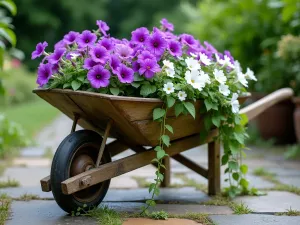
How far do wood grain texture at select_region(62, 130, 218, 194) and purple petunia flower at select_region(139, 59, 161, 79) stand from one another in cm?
43

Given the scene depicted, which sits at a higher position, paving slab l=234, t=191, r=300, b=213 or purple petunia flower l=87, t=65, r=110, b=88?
purple petunia flower l=87, t=65, r=110, b=88

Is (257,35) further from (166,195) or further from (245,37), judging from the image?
(166,195)

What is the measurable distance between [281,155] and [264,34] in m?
2.07

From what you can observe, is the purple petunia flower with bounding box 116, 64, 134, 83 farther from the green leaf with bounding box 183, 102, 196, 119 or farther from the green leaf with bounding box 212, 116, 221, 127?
the green leaf with bounding box 212, 116, 221, 127

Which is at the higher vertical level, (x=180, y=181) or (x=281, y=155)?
(x=281, y=155)

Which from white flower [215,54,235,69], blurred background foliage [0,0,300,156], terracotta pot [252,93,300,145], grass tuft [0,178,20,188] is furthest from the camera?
terracotta pot [252,93,300,145]

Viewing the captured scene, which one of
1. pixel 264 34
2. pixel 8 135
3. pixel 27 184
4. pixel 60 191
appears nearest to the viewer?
pixel 60 191

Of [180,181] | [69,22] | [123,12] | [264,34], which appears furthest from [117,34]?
[180,181]

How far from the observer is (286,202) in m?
2.73

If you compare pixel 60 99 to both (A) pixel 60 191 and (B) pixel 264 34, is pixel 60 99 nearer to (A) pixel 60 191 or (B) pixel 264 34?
(A) pixel 60 191

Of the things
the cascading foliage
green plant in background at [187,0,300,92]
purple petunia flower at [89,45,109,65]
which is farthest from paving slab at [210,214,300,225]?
green plant in background at [187,0,300,92]

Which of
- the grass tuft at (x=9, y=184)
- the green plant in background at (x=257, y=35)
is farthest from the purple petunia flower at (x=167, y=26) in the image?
the green plant in background at (x=257, y=35)

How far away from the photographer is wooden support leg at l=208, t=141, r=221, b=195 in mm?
2918

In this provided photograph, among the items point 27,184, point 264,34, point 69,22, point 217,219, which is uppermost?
point 69,22
